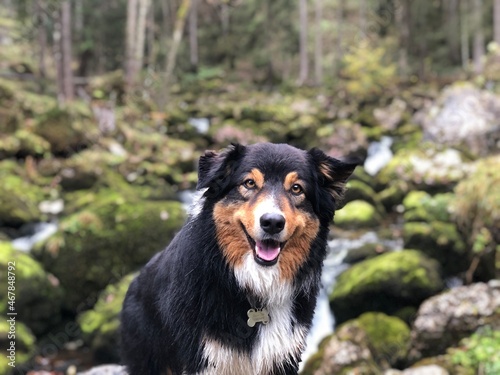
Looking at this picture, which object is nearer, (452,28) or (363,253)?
(363,253)

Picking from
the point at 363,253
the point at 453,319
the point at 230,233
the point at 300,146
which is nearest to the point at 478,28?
the point at 363,253

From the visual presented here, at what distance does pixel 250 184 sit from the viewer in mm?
3215

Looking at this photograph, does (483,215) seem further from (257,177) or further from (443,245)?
(257,177)

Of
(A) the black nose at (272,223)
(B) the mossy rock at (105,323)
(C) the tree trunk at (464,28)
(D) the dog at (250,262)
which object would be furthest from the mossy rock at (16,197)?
(C) the tree trunk at (464,28)

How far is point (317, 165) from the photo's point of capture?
3.45 metres

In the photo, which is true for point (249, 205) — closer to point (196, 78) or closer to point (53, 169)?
point (53, 169)

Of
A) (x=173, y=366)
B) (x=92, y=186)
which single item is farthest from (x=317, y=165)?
(x=92, y=186)

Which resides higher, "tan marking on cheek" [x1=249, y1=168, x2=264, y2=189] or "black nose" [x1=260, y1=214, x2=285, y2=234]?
"tan marking on cheek" [x1=249, y1=168, x2=264, y2=189]

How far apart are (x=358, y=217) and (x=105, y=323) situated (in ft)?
21.3

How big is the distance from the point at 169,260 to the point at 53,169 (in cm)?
1019

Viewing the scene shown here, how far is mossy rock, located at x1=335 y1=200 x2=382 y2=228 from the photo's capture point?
11430 mm

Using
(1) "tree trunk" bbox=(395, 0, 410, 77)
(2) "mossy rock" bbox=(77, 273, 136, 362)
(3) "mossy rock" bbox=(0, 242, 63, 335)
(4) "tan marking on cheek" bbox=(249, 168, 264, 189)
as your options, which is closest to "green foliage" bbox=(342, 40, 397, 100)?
(1) "tree trunk" bbox=(395, 0, 410, 77)

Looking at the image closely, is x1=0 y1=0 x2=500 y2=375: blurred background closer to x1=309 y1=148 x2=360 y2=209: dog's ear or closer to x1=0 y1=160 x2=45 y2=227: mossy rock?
x1=0 y1=160 x2=45 y2=227: mossy rock

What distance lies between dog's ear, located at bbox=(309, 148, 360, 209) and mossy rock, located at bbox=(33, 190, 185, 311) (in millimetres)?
6178
